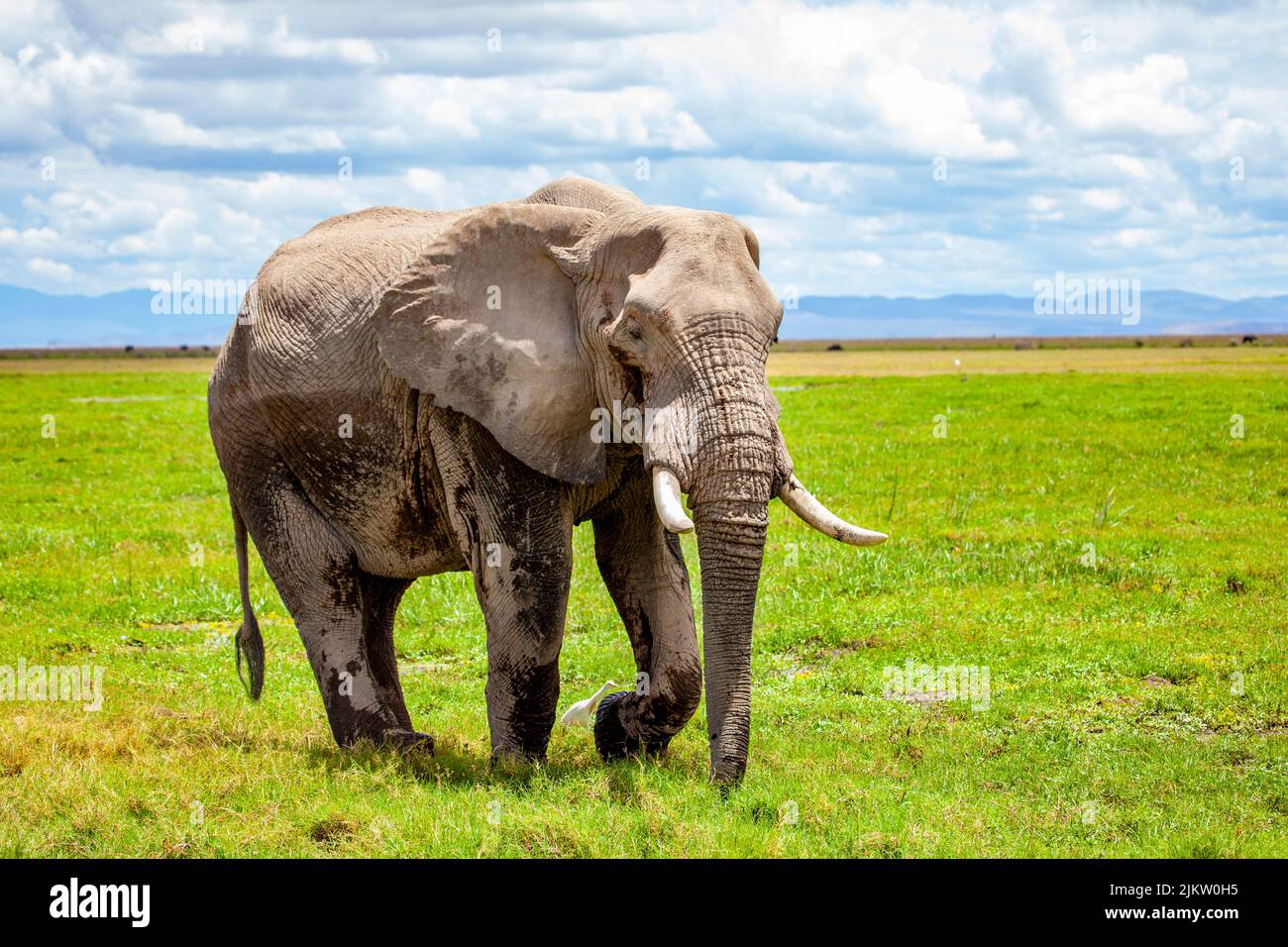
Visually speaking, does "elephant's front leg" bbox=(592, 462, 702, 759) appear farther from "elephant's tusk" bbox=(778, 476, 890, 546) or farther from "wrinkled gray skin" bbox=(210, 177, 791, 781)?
"elephant's tusk" bbox=(778, 476, 890, 546)

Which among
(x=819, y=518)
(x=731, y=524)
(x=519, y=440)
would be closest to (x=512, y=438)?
(x=519, y=440)

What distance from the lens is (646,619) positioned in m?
9.14

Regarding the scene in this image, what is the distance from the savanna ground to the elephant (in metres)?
0.63

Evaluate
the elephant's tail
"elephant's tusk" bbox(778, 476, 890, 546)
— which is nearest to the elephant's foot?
"elephant's tusk" bbox(778, 476, 890, 546)

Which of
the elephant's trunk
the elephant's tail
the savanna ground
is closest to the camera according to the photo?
the elephant's trunk

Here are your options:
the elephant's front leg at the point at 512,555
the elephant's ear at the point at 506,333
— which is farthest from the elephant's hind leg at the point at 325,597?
the elephant's ear at the point at 506,333

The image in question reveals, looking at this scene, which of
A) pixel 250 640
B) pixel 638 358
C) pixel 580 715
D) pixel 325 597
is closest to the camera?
pixel 638 358

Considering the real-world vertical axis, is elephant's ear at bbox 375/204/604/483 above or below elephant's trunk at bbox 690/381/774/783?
above

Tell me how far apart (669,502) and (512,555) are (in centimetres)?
157

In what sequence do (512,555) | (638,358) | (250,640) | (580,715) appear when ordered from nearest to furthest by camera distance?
(638,358) < (512,555) < (580,715) < (250,640)

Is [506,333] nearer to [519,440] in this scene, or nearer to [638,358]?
[519,440]

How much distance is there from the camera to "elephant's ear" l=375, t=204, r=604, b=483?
8.38 metres

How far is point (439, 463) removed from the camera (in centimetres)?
888
